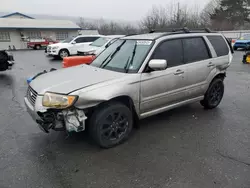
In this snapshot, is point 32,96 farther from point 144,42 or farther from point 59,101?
point 144,42

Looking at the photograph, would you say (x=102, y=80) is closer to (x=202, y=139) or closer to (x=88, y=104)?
(x=88, y=104)

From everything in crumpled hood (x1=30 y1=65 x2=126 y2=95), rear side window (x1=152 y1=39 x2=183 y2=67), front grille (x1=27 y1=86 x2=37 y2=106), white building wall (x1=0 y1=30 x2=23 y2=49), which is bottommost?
front grille (x1=27 y1=86 x2=37 y2=106)

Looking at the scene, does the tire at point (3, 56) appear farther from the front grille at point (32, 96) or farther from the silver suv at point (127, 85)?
the front grille at point (32, 96)

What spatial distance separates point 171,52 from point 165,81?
63 cm

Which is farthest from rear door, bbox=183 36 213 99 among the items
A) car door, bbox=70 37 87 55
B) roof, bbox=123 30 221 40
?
car door, bbox=70 37 87 55

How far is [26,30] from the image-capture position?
109 feet

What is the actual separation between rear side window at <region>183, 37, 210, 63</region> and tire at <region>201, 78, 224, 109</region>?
717 millimetres

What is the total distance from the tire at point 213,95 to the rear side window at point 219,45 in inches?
25.3

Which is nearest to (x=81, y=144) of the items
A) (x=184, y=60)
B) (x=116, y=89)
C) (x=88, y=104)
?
(x=88, y=104)

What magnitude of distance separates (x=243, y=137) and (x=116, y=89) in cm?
246

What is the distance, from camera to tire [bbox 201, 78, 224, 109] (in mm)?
4625

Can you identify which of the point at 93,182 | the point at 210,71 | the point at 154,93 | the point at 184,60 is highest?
the point at 184,60

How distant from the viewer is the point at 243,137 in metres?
3.55

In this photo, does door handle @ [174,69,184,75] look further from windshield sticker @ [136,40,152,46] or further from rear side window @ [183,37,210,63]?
windshield sticker @ [136,40,152,46]
